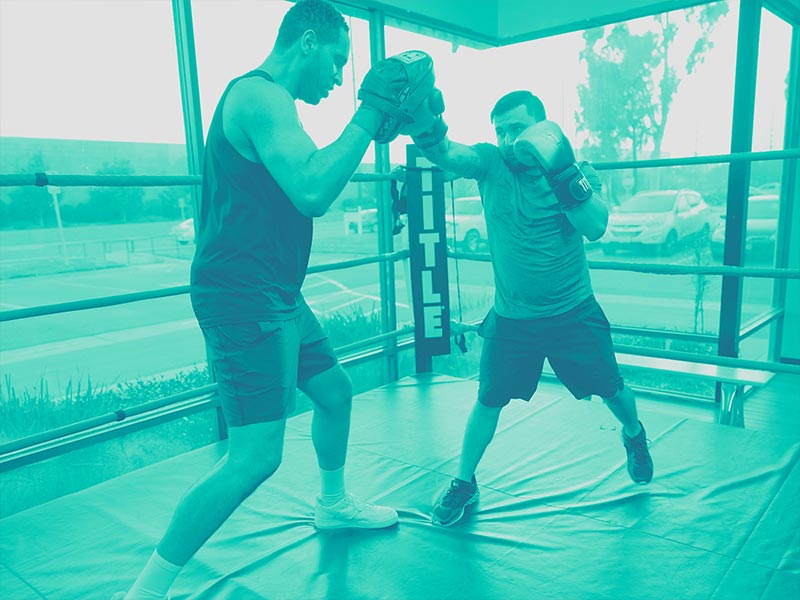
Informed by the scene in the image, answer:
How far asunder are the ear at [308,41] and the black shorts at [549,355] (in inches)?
34.6

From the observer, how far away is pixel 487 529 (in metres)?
1.61

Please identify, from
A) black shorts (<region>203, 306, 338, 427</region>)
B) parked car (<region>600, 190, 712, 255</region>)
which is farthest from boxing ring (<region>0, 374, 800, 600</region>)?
parked car (<region>600, 190, 712, 255</region>)

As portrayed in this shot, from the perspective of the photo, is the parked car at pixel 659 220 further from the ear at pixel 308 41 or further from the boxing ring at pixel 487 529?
the ear at pixel 308 41

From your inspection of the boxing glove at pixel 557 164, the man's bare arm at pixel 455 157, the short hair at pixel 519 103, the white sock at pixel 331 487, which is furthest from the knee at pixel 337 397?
the short hair at pixel 519 103

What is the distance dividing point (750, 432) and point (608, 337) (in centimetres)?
95

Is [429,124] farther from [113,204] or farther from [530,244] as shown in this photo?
[113,204]

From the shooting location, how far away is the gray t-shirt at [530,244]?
164cm

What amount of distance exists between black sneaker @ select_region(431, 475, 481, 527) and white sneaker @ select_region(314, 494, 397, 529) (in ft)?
0.41

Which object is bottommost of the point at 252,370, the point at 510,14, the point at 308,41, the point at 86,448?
the point at 86,448

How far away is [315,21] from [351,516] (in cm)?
122

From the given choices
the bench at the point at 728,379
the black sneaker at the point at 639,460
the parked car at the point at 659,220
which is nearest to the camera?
the black sneaker at the point at 639,460

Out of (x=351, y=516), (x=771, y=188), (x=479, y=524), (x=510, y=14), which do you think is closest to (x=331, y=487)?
(x=351, y=516)

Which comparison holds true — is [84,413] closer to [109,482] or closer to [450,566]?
A: [109,482]

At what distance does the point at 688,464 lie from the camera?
1.96 m
